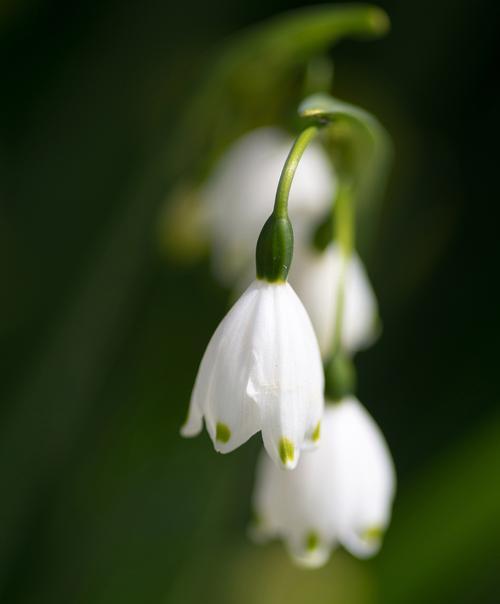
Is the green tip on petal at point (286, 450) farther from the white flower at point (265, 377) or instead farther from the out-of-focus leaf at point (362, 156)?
the out-of-focus leaf at point (362, 156)

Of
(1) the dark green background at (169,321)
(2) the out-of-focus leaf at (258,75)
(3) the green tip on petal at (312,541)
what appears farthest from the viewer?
(1) the dark green background at (169,321)

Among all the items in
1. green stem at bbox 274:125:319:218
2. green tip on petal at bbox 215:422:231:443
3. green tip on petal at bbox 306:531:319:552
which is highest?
green stem at bbox 274:125:319:218

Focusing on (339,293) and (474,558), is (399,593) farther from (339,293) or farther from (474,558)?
(339,293)

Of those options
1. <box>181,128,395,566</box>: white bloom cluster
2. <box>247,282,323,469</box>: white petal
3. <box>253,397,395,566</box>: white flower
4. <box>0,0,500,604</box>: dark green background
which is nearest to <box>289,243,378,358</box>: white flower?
<box>181,128,395,566</box>: white bloom cluster

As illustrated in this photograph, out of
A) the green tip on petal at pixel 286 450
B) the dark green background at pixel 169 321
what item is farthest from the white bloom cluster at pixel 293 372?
the dark green background at pixel 169 321

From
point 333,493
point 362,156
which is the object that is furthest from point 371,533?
point 362,156

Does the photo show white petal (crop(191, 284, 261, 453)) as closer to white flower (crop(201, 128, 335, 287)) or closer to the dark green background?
white flower (crop(201, 128, 335, 287))
